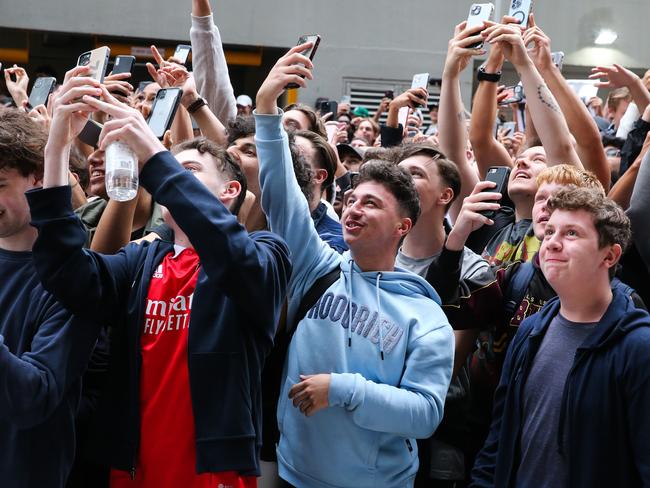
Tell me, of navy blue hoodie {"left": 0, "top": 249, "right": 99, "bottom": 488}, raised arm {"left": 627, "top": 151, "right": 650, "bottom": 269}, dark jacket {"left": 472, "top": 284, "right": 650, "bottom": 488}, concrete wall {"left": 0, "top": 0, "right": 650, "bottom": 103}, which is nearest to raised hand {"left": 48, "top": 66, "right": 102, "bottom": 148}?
navy blue hoodie {"left": 0, "top": 249, "right": 99, "bottom": 488}

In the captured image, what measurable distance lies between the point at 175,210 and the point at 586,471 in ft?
4.41

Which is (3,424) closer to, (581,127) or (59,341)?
(59,341)

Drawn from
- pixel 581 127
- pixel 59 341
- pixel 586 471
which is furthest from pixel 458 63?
pixel 59 341

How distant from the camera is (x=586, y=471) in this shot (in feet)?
7.73

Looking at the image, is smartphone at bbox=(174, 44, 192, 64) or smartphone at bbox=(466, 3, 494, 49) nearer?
smartphone at bbox=(466, 3, 494, 49)

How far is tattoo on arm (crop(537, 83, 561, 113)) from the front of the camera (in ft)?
11.9

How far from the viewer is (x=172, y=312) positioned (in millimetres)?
2289

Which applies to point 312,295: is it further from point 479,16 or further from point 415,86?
point 415,86

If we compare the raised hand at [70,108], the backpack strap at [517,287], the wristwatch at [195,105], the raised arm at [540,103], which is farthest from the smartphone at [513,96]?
the raised hand at [70,108]

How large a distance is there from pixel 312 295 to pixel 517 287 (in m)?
0.83

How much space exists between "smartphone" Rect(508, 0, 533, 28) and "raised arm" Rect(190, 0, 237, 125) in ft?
4.78

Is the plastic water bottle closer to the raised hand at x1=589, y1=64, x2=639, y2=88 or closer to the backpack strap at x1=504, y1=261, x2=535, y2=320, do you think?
the backpack strap at x1=504, y1=261, x2=535, y2=320

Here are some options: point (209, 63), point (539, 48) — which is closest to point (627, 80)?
point (539, 48)

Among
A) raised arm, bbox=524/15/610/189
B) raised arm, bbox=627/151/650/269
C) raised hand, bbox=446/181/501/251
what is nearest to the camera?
raised hand, bbox=446/181/501/251
